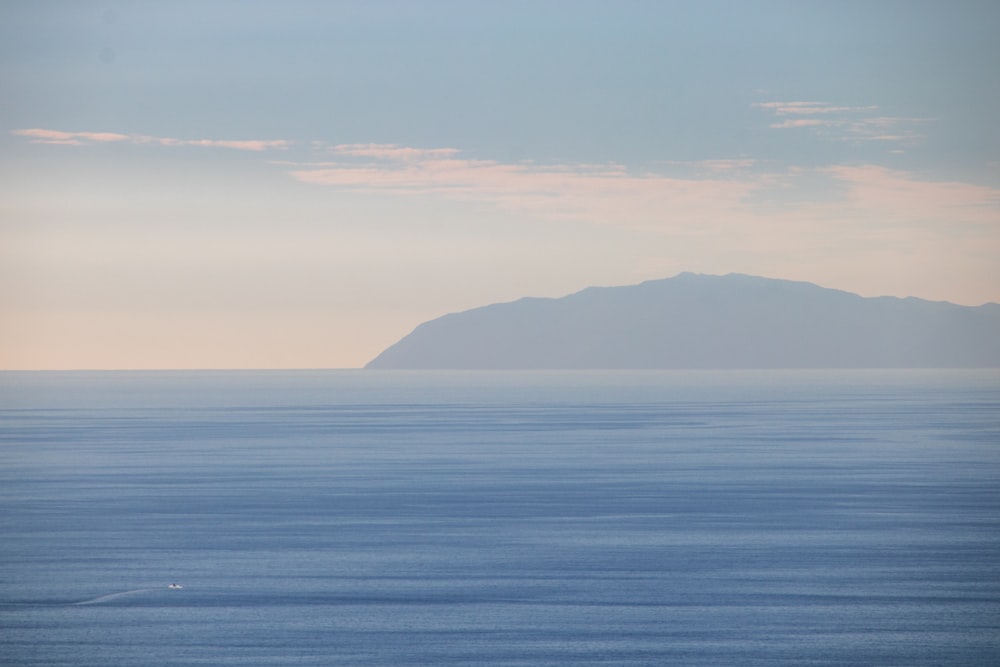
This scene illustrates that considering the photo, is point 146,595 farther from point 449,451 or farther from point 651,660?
point 449,451

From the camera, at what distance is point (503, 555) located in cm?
5638

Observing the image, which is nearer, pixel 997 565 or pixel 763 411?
pixel 997 565

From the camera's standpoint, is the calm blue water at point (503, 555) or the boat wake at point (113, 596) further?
the boat wake at point (113, 596)

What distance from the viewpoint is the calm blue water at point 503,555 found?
41375 millimetres

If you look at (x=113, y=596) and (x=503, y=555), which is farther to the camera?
(x=503, y=555)

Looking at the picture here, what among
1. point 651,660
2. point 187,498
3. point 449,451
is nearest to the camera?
point 651,660

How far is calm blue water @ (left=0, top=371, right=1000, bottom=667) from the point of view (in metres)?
41.4

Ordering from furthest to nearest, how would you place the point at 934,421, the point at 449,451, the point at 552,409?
the point at 552,409 → the point at 934,421 → the point at 449,451

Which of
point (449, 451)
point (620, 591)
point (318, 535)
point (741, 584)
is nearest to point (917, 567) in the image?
point (741, 584)

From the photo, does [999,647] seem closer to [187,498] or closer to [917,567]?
[917,567]

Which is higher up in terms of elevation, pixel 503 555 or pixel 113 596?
pixel 113 596

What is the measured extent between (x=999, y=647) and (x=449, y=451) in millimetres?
73044

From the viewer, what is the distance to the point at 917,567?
53.8 meters

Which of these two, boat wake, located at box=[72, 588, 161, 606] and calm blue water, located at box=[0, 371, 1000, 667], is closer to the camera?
calm blue water, located at box=[0, 371, 1000, 667]
